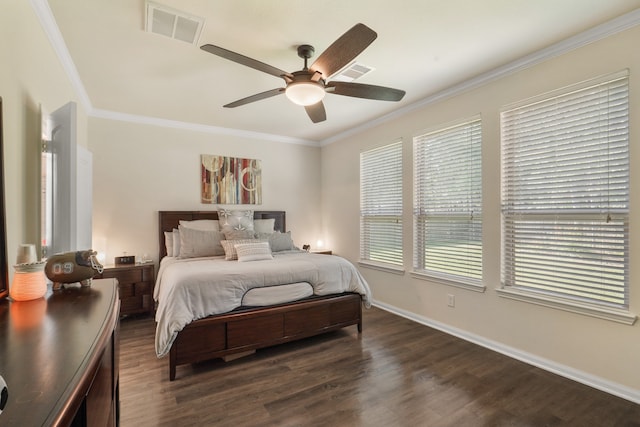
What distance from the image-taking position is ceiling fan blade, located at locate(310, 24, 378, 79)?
1749 mm

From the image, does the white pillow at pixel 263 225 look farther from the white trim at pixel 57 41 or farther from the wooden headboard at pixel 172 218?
the white trim at pixel 57 41

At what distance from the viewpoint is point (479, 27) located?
87.4 inches

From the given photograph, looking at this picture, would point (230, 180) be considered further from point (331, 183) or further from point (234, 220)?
point (331, 183)

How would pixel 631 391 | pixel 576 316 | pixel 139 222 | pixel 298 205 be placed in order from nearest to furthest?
pixel 631 391 < pixel 576 316 < pixel 139 222 < pixel 298 205

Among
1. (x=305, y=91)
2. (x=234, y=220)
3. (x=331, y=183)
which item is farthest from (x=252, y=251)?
(x=331, y=183)

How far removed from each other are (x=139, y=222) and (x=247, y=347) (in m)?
2.53

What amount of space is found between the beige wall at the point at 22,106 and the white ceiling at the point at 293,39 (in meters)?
0.28

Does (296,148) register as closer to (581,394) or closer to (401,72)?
(401,72)

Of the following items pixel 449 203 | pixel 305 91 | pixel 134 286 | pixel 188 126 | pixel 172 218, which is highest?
pixel 188 126

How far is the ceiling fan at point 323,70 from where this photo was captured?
1.83m

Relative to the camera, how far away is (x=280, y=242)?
4.14m

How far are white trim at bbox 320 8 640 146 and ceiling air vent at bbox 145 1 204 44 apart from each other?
250 cm

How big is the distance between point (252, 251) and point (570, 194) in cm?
296

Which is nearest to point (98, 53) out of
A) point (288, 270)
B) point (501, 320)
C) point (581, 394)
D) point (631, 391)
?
point (288, 270)
